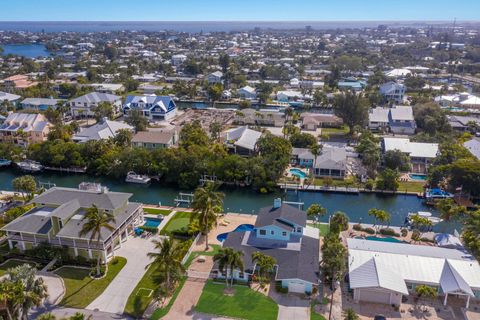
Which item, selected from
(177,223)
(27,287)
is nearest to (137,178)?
(177,223)

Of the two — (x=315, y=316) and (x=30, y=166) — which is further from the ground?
(x=30, y=166)

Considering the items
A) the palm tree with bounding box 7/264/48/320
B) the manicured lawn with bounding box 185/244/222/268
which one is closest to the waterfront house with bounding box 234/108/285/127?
the manicured lawn with bounding box 185/244/222/268

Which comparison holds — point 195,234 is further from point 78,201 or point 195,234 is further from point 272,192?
point 272,192

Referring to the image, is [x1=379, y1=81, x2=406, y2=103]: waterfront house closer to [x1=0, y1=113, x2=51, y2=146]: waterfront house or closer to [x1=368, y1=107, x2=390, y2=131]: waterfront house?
[x1=368, y1=107, x2=390, y2=131]: waterfront house

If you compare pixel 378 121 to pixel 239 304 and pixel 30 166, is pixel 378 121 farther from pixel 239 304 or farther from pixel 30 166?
pixel 30 166

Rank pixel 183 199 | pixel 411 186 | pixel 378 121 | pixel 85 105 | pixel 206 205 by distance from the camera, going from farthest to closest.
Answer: pixel 85 105, pixel 378 121, pixel 411 186, pixel 183 199, pixel 206 205

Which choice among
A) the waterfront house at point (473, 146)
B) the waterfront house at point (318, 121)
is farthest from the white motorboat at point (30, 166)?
the waterfront house at point (473, 146)
